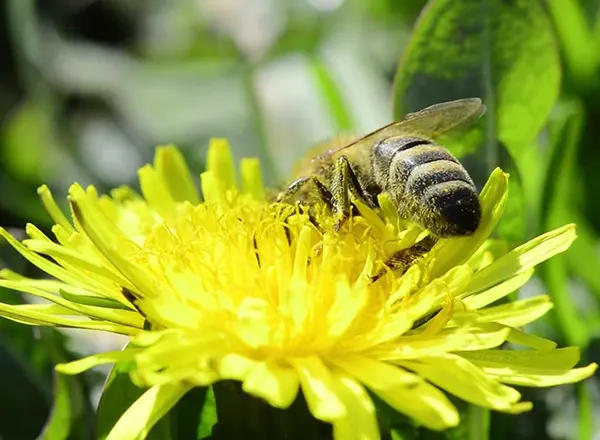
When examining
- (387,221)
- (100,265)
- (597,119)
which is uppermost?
(100,265)

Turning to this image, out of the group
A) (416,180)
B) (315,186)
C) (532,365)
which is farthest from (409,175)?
(532,365)

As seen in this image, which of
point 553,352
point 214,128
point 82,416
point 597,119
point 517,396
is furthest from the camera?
point 214,128

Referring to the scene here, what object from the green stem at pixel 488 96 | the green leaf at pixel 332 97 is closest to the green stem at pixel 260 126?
the green leaf at pixel 332 97

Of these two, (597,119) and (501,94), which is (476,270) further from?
(597,119)

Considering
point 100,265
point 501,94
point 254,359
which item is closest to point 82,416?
point 100,265

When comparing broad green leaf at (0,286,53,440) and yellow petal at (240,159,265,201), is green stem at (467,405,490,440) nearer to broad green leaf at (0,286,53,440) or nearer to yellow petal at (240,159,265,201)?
yellow petal at (240,159,265,201)

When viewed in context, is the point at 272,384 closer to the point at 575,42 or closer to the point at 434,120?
the point at 434,120
